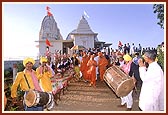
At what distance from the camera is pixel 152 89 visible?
518cm

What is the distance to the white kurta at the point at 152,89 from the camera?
511 cm

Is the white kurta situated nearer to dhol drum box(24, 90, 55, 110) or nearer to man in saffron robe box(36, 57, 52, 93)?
dhol drum box(24, 90, 55, 110)

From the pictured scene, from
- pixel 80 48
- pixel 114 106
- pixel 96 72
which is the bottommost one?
pixel 114 106

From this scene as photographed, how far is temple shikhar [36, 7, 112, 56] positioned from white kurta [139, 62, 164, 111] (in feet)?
7.76

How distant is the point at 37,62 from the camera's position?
21.9ft

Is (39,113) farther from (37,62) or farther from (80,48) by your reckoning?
(80,48)

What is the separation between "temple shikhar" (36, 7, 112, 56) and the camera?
7523mm

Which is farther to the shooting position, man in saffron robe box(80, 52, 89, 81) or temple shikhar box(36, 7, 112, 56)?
man in saffron robe box(80, 52, 89, 81)

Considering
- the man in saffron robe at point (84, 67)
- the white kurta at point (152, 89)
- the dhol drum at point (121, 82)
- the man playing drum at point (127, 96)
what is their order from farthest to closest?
the man in saffron robe at point (84, 67) < the man playing drum at point (127, 96) < the dhol drum at point (121, 82) < the white kurta at point (152, 89)

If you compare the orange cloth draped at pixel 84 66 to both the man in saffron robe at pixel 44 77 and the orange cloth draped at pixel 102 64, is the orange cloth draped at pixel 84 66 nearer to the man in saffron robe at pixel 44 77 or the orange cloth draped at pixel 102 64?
the orange cloth draped at pixel 102 64

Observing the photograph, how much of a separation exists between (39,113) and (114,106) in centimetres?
189

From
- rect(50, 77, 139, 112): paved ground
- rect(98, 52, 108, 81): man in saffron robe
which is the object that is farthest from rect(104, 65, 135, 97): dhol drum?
rect(98, 52, 108, 81): man in saffron robe

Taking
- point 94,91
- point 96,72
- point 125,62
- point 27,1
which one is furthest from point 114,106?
point 27,1

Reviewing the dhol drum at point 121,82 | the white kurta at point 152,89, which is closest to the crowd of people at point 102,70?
the white kurta at point 152,89
